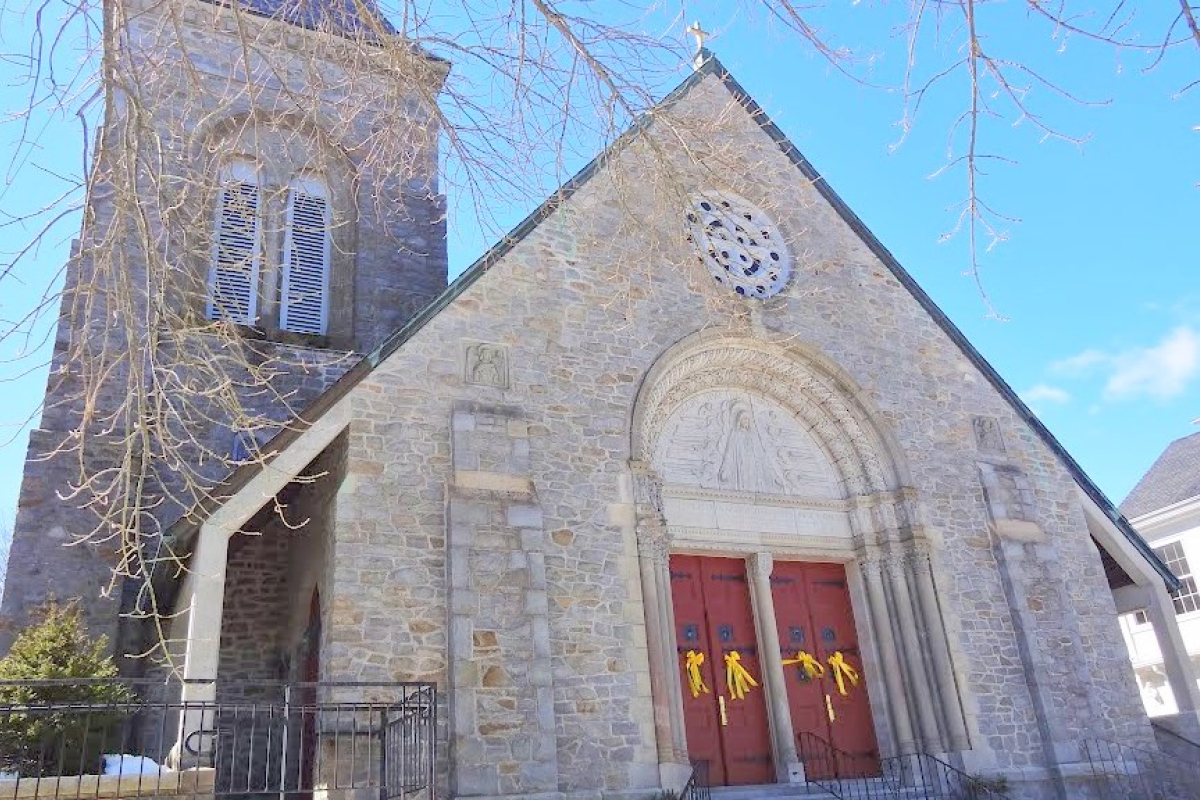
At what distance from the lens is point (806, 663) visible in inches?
422

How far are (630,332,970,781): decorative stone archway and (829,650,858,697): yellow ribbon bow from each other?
0.20 meters

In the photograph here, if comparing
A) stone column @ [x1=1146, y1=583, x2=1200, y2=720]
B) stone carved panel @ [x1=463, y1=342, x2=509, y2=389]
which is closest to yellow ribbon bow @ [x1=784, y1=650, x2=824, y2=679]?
stone carved panel @ [x1=463, y1=342, x2=509, y2=389]

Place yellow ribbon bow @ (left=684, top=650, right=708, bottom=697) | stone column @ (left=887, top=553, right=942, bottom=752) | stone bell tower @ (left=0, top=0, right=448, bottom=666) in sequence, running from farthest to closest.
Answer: stone column @ (left=887, top=553, right=942, bottom=752), yellow ribbon bow @ (left=684, top=650, right=708, bottom=697), stone bell tower @ (left=0, top=0, right=448, bottom=666)

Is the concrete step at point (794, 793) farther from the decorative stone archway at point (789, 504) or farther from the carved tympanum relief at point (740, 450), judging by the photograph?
the carved tympanum relief at point (740, 450)

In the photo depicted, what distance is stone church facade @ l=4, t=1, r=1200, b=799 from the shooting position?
27.4ft

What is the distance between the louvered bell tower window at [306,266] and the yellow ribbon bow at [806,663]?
25.6 feet

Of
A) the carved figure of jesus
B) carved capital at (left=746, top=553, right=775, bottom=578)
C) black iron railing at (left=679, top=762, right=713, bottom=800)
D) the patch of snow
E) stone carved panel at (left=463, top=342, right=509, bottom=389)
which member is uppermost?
stone carved panel at (left=463, top=342, right=509, bottom=389)

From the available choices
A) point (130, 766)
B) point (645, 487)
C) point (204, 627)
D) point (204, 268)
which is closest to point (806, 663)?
point (645, 487)

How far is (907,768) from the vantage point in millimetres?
10203

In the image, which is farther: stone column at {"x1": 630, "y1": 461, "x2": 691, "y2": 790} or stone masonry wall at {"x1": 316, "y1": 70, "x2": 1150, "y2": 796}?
stone column at {"x1": 630, "y1": 461, "x2": 691, "y2": 790}

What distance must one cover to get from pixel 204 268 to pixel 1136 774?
43.1 feet

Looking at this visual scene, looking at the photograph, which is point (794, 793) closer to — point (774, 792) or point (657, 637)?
point (774, 792)

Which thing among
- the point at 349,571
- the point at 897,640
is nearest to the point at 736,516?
the point at 897,640

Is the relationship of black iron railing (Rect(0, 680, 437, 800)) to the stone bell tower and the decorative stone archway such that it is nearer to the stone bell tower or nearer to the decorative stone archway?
the stone bell tower
